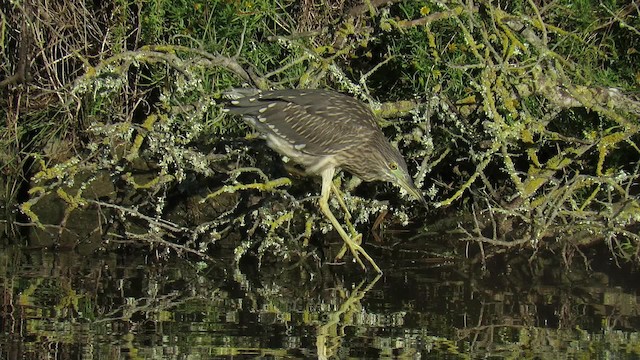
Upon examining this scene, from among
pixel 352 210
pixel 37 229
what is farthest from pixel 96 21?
pixel 352 210

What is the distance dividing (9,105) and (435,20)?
319cm

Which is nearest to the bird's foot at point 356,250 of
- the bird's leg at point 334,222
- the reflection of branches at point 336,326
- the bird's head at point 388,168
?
the bird's leg at point 334,222

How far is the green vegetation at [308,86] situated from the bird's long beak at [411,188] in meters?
0.14

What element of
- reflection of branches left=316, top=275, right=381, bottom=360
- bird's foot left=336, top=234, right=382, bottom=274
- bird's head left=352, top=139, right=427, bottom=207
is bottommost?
reflection of branches left=316, top=275, right=381, bottom=360

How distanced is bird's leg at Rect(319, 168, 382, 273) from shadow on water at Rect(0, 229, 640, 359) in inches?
5.1

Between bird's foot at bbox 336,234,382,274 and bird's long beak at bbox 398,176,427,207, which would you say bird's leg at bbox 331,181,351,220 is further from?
bird's long beak at bbox 398,176,427,207

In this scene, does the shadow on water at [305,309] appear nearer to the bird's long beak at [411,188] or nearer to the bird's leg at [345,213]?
the bird's leg at [345,213]

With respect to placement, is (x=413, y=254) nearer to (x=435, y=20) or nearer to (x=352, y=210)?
(x=352, y=210)

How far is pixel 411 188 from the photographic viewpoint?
7445 millimetres

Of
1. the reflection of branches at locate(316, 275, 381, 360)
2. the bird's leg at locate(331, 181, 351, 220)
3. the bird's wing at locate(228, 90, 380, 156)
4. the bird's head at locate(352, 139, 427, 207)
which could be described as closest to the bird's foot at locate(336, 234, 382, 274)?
the bird's leg at locate(331, 181, 351, 220)

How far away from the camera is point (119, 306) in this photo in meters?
6.52

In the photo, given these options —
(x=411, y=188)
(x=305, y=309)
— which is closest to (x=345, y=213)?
(x=411, y=188)

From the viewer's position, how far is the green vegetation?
24.7 feet

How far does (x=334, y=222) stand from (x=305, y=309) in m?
1.13
